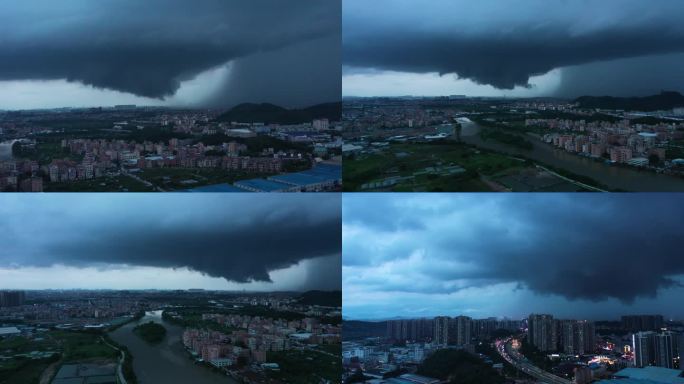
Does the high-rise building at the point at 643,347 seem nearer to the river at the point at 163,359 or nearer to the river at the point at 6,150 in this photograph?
the river at the point at 163,359

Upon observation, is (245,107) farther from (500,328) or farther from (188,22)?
(500,328)

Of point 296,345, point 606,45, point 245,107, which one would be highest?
point 606,45

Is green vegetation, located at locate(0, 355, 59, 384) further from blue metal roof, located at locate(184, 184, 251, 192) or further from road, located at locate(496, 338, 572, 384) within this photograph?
road, located at locate(496, 338, 572, 384)

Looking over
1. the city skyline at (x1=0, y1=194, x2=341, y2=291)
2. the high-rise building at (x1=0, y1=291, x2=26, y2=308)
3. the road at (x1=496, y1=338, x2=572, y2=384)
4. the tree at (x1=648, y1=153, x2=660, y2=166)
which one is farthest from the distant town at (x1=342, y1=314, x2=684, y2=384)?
the high-rise building at (x1=0, y1=291, x2=26, y2=308)

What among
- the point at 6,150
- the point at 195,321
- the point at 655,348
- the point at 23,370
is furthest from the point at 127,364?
the point at 655,348

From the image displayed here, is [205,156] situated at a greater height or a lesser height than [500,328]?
greater

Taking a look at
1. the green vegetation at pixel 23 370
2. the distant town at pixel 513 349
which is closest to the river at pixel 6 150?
the green vegetation at pixel 23 370

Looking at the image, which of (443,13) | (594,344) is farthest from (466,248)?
(443,13)
